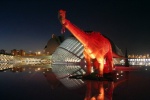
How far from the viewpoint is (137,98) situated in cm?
1407

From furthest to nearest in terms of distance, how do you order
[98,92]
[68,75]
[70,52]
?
[70,52] → [68,75] → [98,92]

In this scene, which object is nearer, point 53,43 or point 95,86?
point 95,86

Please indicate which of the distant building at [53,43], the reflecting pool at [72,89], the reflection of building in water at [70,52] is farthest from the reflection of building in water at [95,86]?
the distant building at [53,43]

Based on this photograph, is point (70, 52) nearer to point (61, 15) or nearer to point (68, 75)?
point (68, 75)

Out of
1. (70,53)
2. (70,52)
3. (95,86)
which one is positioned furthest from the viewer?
(70,52)

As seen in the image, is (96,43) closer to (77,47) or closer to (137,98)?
(137,98)

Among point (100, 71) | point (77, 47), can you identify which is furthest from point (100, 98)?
point (77, 47)

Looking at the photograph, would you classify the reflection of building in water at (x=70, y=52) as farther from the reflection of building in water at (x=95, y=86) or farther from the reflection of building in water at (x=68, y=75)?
the reflection of building in water at (x=95, y=86)

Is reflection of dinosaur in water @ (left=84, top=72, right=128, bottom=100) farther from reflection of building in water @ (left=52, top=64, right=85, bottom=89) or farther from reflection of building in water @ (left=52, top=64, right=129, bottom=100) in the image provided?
reflection of building in water @ (left=52, top=64, right=85, bottom=89)

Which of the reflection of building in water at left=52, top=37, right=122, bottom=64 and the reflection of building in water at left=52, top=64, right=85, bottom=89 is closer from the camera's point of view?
the reflection of building in water at left=52, top=64, right=85, bottom=89

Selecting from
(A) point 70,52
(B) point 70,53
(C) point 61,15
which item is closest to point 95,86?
(C) point 61,15

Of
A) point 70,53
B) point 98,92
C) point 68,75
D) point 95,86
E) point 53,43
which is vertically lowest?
point 98,92

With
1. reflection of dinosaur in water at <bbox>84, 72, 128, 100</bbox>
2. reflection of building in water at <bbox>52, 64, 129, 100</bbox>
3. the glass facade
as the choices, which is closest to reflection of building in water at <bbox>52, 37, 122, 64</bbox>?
the glass facade

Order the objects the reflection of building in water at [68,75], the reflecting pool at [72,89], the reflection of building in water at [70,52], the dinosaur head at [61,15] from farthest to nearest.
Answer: the reflection of building in water at [70,52]
the dinosaur head at [61,15]
the reflection of building in water at [68,75]
the reflecting pool at [72,89]
